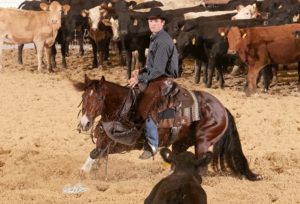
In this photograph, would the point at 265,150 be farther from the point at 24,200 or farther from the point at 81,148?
the point at 24,200

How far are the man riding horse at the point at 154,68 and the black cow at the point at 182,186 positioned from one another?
1.71 metres

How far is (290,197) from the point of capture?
6.22 metres

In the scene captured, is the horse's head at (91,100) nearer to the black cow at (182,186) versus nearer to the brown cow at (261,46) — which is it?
the black cow at (182,186)

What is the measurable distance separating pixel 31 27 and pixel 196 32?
4.26 m

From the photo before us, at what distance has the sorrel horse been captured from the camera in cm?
656

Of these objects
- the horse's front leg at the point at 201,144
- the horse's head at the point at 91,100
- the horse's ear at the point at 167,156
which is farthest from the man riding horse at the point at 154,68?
the horse's ear at the point at 167,156

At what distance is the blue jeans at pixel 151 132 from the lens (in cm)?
652

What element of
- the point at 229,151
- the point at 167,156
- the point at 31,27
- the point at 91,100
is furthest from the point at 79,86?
the point at 31,27

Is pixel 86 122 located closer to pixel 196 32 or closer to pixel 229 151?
pixel 229 151

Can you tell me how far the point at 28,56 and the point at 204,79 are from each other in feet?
21.7

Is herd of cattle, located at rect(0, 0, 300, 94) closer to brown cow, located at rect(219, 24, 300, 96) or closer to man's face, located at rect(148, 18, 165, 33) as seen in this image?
brown cow, located at rect(219, 24, 300, 96)

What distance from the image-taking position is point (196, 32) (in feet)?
48.8

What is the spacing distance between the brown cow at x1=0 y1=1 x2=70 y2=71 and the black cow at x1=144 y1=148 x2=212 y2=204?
11935 millimetres

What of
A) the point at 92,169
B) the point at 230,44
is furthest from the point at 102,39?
the point at 92,169
